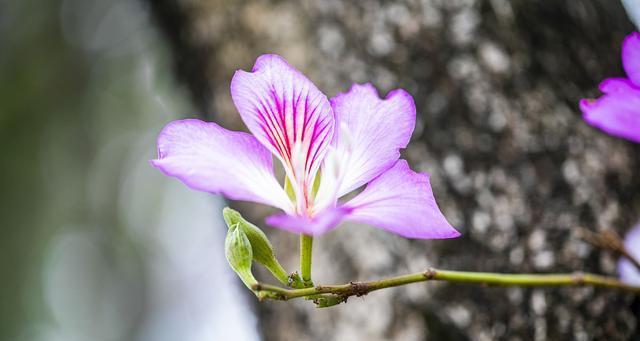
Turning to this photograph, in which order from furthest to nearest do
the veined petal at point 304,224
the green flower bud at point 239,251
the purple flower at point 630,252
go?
the purple flower at point 630,252 → the green flower bud at point 239,251 → the veined petal at point 304,224

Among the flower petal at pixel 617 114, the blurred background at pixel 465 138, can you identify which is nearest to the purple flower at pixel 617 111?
the flower petal at pixel 617 114

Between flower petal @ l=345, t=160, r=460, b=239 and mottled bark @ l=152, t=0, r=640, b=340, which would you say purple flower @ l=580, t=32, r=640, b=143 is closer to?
flower petal @ l=345, t=160, r=460, b=239

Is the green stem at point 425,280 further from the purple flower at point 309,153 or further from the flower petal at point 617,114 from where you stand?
the flower petal at point 617,114

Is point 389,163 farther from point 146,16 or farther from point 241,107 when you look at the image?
point 146,16

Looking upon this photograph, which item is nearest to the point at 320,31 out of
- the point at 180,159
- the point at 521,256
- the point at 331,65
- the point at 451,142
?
the point at 331,65

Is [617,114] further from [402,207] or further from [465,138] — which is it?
[465,138]

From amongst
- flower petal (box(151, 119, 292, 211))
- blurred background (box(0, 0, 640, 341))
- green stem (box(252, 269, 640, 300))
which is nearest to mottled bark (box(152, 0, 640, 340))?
blurred background (box(0, 0, 640, 341))

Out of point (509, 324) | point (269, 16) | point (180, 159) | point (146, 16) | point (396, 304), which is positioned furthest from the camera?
point (146, 16)
